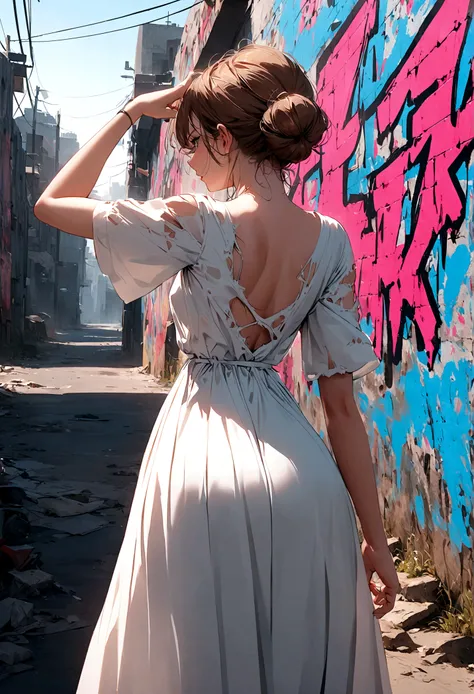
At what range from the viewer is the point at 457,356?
10.6 feet

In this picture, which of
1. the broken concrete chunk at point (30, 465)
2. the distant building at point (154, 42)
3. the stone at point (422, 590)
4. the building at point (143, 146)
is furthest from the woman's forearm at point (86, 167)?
the distant building at point (154, 42)

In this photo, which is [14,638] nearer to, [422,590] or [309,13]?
[422,590]

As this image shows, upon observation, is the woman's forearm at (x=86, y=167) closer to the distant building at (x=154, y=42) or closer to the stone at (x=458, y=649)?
the stone at (x=458, y=649)

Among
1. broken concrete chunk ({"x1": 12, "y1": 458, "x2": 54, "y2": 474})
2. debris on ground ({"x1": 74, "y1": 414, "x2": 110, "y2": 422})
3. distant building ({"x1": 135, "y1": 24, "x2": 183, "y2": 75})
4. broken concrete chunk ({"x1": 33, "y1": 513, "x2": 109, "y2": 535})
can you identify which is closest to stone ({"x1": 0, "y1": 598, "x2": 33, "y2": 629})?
broken concrete chunk ({"x1": 33, "y1": 513, "x2": 109, "y2": 535})

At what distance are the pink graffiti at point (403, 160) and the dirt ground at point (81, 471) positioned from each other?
1.79m

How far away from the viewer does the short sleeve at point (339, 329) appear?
1.57m

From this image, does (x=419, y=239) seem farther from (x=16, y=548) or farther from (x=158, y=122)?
(x=158, y=122)

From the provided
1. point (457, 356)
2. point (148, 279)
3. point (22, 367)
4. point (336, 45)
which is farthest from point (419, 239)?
point (22, 367)

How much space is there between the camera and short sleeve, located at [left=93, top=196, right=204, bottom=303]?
54.9 inches

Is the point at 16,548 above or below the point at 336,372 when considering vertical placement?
below

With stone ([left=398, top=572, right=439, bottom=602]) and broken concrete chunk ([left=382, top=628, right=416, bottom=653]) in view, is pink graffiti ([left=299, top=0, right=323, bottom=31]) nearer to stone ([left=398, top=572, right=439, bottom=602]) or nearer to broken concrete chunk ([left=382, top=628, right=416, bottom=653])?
stone ([left=398, top=572, right=439, bottom=602])

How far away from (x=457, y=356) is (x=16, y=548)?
2476 millimetres

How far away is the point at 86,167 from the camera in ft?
4.91

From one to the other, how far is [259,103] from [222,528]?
30.7 inches
